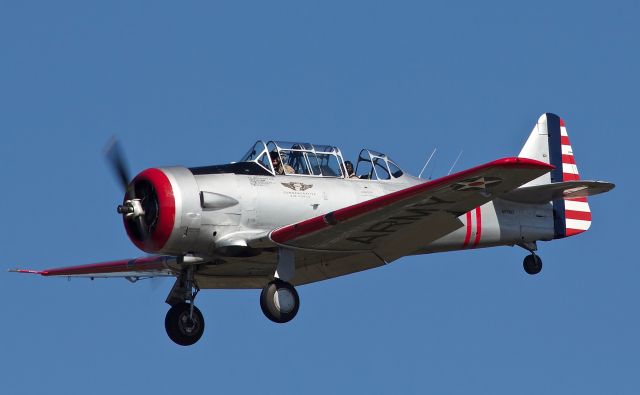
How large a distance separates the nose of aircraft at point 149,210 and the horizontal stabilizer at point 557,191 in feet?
17.8

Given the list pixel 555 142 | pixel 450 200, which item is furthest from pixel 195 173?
pixel 555 142

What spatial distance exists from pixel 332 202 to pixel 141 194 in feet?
8.83

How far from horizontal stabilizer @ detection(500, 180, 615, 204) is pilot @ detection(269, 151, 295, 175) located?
372cm

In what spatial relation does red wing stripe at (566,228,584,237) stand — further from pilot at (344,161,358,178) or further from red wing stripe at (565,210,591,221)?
pilot at (344,161,358,178)

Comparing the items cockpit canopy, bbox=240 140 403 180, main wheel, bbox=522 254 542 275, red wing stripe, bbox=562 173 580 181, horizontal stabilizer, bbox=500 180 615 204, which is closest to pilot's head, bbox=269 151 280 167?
cockpit canopy, bbox=240 140 403 180

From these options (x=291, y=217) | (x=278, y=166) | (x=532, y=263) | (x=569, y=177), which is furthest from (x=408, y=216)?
(x=569, y=177)

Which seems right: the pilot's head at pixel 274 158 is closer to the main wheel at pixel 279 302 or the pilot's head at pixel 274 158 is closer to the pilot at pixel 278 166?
the pilot at pixel 278 166

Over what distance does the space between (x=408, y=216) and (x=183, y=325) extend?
357 centimetres

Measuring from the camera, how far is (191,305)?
19.4 m

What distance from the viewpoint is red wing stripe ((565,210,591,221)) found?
864 inches

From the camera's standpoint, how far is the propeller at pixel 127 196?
18328mm

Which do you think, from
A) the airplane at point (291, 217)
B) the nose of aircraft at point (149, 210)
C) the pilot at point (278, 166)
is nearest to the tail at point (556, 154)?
the airplane at point (291, 217)

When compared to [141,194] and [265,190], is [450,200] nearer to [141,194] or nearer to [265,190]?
[265,190]

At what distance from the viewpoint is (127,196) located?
18547 mm
